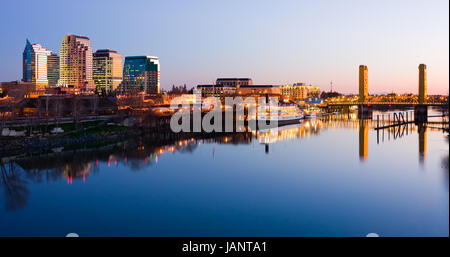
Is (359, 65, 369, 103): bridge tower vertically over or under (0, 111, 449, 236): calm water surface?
over

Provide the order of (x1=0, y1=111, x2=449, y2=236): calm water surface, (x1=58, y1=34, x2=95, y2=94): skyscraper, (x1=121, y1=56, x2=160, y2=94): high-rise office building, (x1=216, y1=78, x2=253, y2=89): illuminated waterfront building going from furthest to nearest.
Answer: (x1=121, y1=56, x2=160, y2=94): high-rise office building < (x1=58, y1=34, x2=95, y2=94): skyscraper < (x1=216, y1=78, x2=253, y2=89): illuminated waterfront building < (x1=0, y1=111, x2=449, y2=236): calm water surface

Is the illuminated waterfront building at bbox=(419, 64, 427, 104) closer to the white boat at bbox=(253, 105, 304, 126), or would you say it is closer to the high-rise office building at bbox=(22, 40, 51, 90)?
the white boat at bbox=(253, 105, 304, 126)

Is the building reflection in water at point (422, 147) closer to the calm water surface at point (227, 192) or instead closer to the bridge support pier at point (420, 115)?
the calm water surface at point (227, 192)

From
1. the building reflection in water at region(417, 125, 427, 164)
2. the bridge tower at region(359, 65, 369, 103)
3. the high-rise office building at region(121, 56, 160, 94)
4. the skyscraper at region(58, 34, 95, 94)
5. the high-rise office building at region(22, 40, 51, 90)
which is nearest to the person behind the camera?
the building reflection in water at region(417, 125, 427, 164)

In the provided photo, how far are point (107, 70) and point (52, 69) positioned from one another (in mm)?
13442

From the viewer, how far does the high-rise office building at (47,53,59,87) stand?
93.4 metres

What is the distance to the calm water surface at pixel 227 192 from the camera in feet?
23.3

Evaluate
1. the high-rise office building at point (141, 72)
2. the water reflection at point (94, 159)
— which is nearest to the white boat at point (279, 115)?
the water reflection at point (94, 159)

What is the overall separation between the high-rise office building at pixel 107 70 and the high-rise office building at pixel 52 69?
31.4 feet

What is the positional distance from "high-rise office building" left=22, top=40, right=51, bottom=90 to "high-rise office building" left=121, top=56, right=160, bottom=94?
17818 millimetres

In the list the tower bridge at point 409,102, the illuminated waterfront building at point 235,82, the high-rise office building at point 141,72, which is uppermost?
the high-rise office building at point 141,72

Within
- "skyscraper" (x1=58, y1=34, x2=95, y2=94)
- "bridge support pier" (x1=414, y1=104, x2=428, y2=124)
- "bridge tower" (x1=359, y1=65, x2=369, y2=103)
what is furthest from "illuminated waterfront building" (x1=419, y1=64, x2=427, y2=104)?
"skyscraper" (x1=58, y1=34, x2=95, y2=94)

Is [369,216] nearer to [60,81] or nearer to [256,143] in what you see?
[256,143]

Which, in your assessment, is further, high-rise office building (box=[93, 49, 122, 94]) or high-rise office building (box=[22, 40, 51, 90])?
high-rise office building (box=[93, 49, 122, 94])
